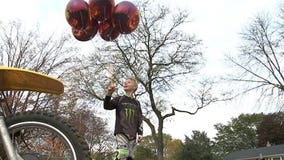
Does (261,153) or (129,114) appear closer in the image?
(129,114)

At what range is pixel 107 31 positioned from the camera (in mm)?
6688

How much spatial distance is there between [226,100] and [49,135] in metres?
27.8

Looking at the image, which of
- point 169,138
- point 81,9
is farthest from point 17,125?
point 169,138

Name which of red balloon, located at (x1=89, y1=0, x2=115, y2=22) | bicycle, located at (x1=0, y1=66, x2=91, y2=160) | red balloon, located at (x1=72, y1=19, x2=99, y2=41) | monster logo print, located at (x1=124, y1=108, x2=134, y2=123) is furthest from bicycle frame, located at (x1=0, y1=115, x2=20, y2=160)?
red balloon, located at (x1=89, y1=0, x2=115, y2=22)

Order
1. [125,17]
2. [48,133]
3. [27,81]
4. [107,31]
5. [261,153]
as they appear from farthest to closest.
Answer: [261,153], [125,17], [107,31], [27,81], [48,133]

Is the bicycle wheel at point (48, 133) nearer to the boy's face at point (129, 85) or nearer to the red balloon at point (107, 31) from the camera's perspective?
the boy's face at point (129, 85)

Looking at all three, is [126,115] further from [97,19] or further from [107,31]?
[97,19]

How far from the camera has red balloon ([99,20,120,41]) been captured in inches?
261

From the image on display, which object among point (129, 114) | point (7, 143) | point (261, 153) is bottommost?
point (7, 143)

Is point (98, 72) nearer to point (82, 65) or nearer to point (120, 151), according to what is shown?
point (82, 65)

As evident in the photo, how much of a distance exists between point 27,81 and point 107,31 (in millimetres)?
3638

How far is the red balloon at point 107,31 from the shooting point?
21.8ft

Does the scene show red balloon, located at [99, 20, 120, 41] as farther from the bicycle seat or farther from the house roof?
the house roof

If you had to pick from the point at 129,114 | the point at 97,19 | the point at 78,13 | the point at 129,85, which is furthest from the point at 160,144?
the point at 129,114
